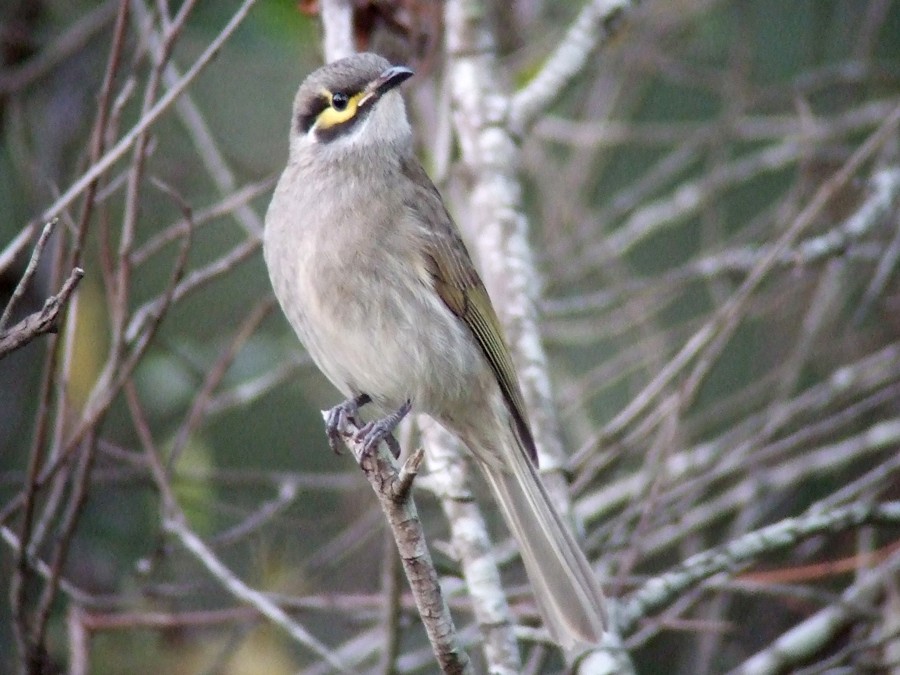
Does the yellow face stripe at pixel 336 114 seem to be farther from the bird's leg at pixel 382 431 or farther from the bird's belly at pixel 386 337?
the bird's leg at pixel 382 431

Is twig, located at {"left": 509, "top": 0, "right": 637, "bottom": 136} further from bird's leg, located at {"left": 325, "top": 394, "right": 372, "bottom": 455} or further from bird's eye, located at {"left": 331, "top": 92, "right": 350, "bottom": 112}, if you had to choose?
bird's leg, located at {"left": 325, "top": 394, "right": 372, "bottom": 455}

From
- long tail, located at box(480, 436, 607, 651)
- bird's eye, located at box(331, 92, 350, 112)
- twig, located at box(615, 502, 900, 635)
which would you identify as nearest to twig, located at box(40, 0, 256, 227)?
bird's eye, located at box(331, 92, 350, 112)

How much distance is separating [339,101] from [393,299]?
0.84 metres

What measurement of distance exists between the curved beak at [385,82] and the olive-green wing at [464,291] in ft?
0.89

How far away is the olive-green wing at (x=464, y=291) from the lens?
4066 millimetres

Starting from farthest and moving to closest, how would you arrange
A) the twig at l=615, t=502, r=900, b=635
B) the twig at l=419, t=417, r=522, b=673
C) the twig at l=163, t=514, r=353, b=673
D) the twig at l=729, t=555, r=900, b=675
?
the twig at l=729, t=555, r=900, b=675 < the twig at l=163, t=514, r=353, b=673 < the twig at l=615, t=502, r=900, b=635 < the twig at l=419, t=417, r=522, b=673

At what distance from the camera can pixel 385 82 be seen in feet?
13.4

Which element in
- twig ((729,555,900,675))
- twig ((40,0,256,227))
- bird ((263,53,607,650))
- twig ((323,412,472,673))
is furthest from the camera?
twig ((729,555,900,675))

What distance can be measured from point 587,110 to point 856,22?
1739 mm

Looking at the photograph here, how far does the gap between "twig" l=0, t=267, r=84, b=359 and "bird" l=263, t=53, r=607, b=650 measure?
54.1 inches

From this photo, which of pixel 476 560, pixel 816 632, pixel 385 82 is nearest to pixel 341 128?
pixel 385 82

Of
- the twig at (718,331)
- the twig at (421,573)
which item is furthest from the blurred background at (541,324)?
the twig at (421,573)

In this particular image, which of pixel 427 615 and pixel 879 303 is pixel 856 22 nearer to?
pixel 879 303

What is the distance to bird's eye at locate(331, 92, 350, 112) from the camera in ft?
13.8
